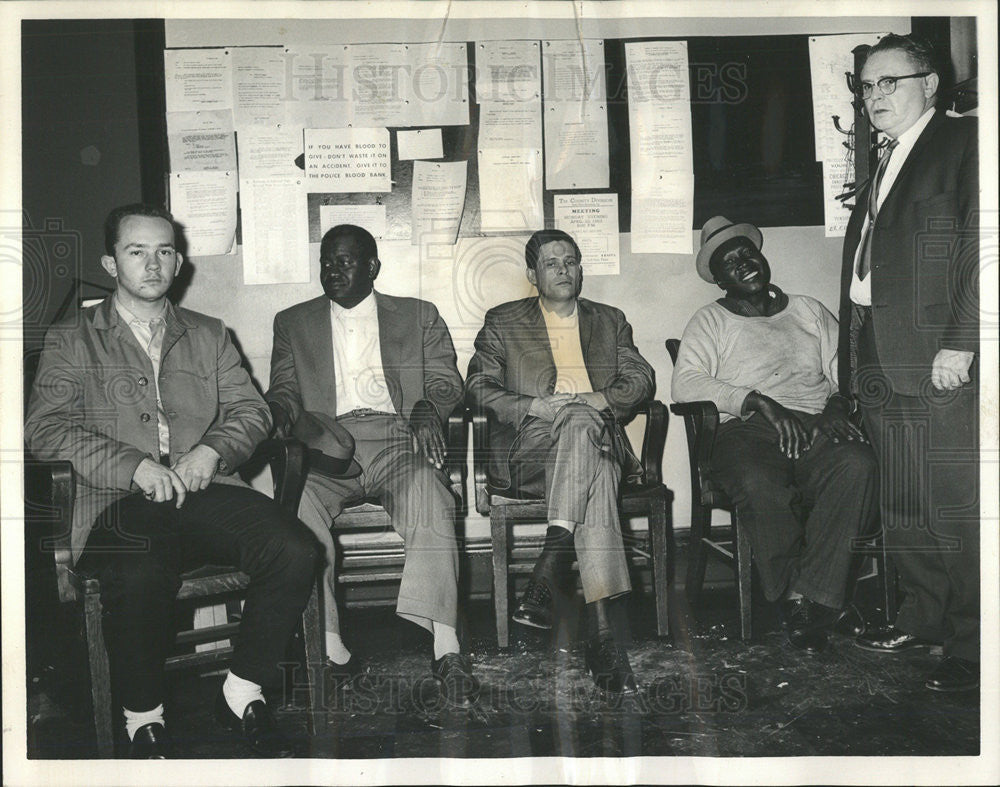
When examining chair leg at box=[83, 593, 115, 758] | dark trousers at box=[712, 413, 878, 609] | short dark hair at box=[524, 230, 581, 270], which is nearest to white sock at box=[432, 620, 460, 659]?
chair leg at box=[83, 593, 115, 758]

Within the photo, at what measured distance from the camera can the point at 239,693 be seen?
2119 millimetres

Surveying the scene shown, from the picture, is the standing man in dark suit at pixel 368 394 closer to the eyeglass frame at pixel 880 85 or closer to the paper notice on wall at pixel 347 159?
the paper notice on wall at pixel 347 159

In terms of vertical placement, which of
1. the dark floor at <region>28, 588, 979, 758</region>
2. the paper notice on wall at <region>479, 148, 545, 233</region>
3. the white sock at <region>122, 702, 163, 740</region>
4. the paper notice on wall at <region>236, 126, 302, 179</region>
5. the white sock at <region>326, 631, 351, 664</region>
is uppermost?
the paper notice on wall at <region>236, 126, 302, 179</region>

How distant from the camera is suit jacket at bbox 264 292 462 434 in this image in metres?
2.55

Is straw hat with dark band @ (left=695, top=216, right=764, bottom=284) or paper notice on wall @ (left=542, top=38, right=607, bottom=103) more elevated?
paper notice on wall @ (left=542, top=38, right=607, bottom=103)

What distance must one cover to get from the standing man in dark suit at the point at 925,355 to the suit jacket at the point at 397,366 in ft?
4.27

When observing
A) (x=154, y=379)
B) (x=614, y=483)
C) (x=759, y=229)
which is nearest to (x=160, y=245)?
(x=154, y=379)

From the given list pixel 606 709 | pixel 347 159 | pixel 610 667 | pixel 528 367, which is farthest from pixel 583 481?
pixel 347 159

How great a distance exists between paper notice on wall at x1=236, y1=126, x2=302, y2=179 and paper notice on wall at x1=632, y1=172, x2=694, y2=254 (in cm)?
105

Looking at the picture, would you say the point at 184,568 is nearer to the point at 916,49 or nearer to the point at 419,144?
the point at 419,144

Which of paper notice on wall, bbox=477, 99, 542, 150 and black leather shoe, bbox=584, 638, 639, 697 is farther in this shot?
paper notice on wall, bbox=477, 99, 542, 150

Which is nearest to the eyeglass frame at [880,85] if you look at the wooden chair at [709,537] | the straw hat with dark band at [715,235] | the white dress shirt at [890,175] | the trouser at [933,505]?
the white dress shirt at [890,175]

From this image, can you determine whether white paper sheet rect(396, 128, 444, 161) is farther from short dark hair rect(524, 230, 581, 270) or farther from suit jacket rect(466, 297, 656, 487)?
suit jacket rect(466, 297, 656, 487)

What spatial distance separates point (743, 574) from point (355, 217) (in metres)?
1.62
